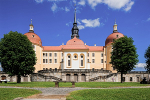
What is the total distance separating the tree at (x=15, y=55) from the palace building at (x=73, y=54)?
20253mm

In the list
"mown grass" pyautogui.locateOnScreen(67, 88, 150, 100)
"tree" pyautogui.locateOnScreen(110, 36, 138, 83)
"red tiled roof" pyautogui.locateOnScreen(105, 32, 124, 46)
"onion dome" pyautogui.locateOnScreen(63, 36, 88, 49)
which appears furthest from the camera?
"red tiled roof" pyautogui.locateOnScreen(105, 32, 124, 46)

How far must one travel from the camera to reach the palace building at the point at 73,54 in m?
52.1

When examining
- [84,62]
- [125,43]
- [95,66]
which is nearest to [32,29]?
[84,62]

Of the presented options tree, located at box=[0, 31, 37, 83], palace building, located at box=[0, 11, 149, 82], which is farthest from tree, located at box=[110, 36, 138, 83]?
tree, located at box=[0, 31, 37, 83]

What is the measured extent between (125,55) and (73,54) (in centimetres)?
2078

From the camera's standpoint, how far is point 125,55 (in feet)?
118

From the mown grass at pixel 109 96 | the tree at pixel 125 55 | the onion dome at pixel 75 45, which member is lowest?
the mown grass at pixel 109 96

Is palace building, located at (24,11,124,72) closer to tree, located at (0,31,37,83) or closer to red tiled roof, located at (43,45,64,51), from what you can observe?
red tiled roof, located at (43,45,64,51)

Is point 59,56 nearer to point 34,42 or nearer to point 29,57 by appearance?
point 34,42

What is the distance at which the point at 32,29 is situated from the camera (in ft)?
203

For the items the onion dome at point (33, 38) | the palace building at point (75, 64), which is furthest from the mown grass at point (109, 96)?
the onion dome at point (33, 38)

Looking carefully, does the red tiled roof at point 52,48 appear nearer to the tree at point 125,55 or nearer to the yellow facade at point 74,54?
the yellow facade at point 74,54

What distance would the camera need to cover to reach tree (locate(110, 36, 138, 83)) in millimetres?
35188

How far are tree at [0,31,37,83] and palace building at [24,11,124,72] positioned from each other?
2025cm
